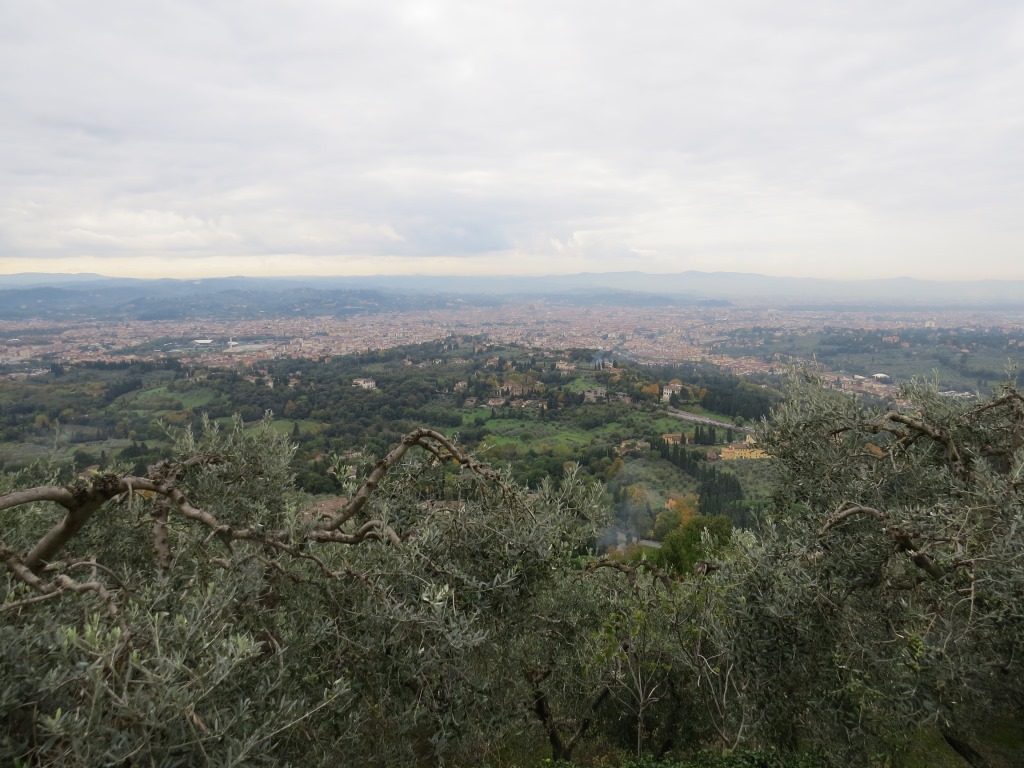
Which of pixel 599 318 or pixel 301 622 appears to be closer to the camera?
pixel 301 622

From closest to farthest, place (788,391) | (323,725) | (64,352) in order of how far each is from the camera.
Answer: (323,725), (788,391), (64,352)

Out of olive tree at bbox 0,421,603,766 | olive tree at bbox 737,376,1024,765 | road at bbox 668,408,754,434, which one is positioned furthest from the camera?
road at bbox 668,408,754,434

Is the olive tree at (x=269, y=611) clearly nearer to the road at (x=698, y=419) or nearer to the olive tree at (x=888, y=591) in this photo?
the olive tree at (x=888, y=591)

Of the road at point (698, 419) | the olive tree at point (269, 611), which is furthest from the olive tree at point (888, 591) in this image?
the road at point (698, 419)

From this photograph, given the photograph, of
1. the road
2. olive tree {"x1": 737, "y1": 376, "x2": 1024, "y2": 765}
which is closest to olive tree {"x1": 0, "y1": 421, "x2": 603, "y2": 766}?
olive tree {"x1": 737, "y1": 376, "x2": 1024, "y2": 765}

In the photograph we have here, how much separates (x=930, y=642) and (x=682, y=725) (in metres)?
4.28

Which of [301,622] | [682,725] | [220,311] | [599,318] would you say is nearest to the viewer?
[301,622]

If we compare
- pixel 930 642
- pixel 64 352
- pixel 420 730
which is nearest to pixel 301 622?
pixel 420 730

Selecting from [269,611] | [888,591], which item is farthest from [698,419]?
[269,611]

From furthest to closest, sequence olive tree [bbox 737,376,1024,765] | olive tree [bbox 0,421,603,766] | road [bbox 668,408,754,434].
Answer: road [bbox 668,408,754,434], olive tree [bbox 737,376,1024,765], olive tree [bbox 0,421,603,766]

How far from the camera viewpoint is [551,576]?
5.62 metres

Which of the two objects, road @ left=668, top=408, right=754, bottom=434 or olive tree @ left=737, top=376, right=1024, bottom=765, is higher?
olive tree @ left=737, top=376, right=1024, bottom=765

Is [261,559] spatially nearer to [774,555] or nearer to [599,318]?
[774,555]

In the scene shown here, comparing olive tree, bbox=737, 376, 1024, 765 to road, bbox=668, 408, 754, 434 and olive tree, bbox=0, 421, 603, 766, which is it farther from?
road, bbox=668, 408, 754, 434
